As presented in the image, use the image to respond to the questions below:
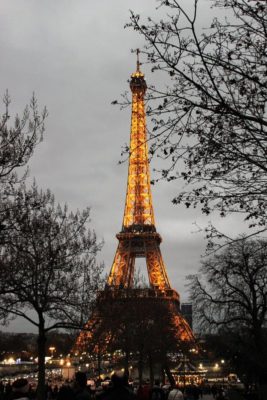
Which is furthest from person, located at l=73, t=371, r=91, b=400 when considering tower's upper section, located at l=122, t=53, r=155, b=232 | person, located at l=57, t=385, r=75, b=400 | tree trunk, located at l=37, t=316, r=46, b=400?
tower's upper section, located at l=122, t=53, r=155, b=232

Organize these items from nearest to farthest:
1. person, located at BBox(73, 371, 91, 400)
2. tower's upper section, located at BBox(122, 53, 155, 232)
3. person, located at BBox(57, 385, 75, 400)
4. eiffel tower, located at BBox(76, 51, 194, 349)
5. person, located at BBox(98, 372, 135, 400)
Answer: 1. person, located at BBox(98, 372, 135, 400)
2. person, located at BBox(73, 371, 91, 400)
3. person, located at BBox(57, 385, 75, 400)
4. eiffel tower, located at BBox(76, 51, 194, 349)
5. tower's upper section, located at BBox(122, 53, 155, 232)

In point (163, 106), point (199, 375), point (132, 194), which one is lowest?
point (199, 375)

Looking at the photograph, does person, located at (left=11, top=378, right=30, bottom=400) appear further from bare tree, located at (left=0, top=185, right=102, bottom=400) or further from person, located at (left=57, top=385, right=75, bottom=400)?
bare tree, located at (left=0, top=185, right=102, bottom=400)

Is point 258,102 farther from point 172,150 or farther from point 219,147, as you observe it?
point 172,150

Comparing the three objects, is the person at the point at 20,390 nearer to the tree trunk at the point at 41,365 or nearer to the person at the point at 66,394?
the person at the point at 66,394

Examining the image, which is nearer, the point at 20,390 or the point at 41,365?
the point at 20,390

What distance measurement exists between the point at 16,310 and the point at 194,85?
21475mm

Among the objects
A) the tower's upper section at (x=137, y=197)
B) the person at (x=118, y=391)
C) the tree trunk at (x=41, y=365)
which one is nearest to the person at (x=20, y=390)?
the person at (x=118, y=391)

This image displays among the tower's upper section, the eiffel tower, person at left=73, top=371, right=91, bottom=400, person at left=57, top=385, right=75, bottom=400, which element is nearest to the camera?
person at left=73, top=371, right=91, bottom=400

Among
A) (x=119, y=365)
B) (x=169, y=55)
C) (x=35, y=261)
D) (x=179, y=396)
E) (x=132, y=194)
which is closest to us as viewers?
(x=169, y=55)

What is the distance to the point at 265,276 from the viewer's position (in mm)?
34281

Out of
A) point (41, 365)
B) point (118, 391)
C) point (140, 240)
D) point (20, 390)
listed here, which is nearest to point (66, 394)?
point (20, 390)

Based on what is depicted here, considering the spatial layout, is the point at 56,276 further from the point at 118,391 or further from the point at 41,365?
the point at 118,391

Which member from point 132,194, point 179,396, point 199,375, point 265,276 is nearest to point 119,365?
point 199,375
